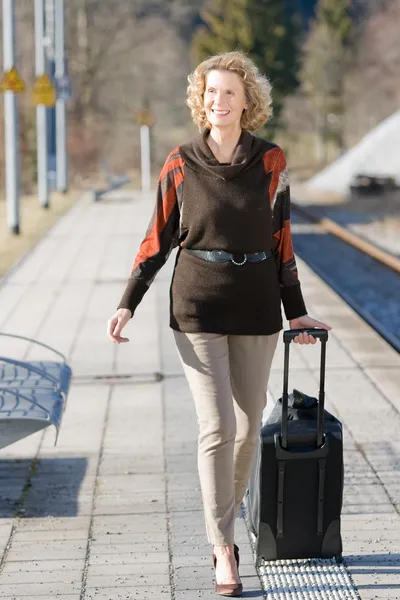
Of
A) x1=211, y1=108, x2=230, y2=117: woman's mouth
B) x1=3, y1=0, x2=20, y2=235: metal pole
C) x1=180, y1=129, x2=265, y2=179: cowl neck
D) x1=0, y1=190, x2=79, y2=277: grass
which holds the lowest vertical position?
x1=0, y1=190, x2=79, y2=277: grass

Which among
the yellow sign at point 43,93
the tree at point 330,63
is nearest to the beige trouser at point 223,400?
the yellow sign at point 43,93

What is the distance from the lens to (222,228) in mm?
4238

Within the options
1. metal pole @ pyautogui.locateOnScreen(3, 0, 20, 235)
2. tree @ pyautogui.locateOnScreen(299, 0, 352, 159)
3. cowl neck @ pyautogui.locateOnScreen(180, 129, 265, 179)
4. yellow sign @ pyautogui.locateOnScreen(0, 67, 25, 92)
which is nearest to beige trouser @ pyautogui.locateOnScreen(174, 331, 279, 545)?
cowl neck @ pyautogui.locateOnScreen(180, 129, 265, 179)

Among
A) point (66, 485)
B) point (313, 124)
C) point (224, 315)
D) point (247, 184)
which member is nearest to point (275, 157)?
point (247, 184)

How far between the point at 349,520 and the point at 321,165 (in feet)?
199

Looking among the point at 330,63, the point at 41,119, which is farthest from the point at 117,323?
the point at 330,63

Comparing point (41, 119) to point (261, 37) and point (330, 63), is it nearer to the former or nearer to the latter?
point (261, 37)

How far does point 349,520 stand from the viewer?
17.4ft

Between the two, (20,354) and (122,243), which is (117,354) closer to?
(20,354)

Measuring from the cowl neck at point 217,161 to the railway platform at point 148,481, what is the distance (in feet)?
4.94

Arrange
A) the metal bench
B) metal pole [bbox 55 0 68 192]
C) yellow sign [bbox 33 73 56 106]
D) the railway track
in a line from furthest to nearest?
1. metal pole [bbox 55 0 68 192]
2. yellow sign [bbox 33 73 56 106]
3. the railway track
4. the metal bench

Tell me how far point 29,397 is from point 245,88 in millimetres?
2036

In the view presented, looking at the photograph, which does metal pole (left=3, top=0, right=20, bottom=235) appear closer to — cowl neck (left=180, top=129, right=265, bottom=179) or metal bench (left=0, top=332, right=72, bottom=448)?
metal bench (left=0, top=332, right=72, bottom=448)

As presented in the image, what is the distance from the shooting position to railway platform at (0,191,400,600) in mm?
4574
